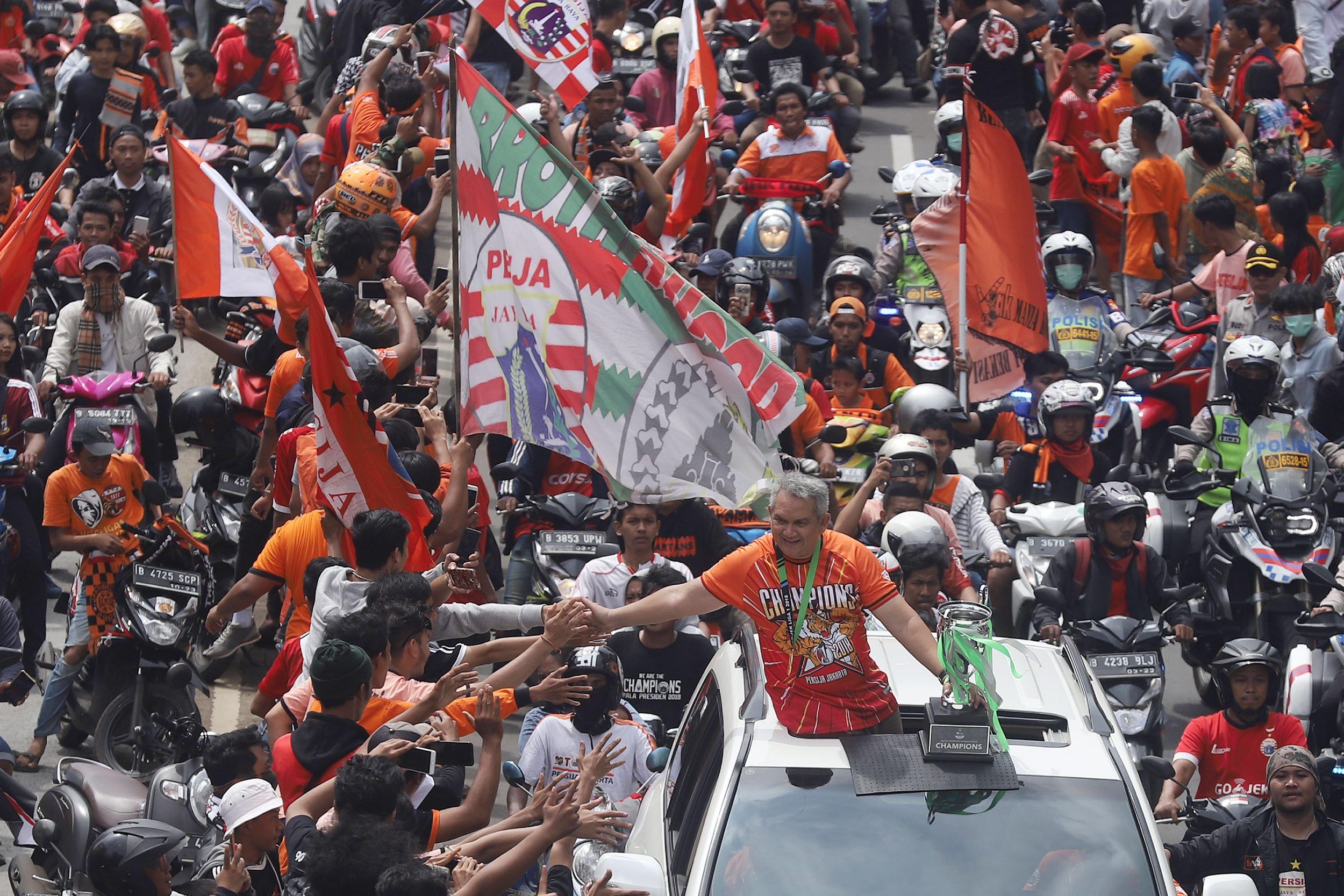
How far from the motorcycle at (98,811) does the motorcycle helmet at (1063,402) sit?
6023 millimetres

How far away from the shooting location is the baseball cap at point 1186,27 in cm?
1930

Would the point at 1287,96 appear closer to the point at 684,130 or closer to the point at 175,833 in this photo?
the point at 684,130

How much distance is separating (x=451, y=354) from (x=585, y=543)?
6999mm

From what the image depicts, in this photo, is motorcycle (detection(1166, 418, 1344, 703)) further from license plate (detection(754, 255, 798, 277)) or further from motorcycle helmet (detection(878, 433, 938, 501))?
license plate (detection(754, 255, 798, 277))

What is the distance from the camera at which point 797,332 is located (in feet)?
41.5

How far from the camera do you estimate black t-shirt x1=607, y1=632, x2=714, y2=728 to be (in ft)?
30.7

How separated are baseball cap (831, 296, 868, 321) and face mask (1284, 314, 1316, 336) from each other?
2872mm

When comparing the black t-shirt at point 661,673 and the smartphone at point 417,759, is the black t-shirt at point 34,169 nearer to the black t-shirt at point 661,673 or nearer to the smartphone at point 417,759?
the black t-shirt at point 661,673

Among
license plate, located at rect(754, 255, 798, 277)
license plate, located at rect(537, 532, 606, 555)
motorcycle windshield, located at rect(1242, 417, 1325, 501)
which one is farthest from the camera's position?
license plate, located at rect(754, 255, 798, 277)

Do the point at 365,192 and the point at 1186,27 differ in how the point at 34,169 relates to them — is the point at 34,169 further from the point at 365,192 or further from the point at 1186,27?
the point at 1186,27

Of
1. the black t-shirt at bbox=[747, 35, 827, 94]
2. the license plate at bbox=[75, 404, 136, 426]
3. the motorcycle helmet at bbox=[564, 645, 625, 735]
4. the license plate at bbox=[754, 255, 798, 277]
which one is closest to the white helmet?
the license plate at bbox=[754, 255, 798, 277]

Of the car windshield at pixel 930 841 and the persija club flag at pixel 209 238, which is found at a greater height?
the car windshield at pixel 930 841

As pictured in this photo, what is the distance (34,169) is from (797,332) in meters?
6.55

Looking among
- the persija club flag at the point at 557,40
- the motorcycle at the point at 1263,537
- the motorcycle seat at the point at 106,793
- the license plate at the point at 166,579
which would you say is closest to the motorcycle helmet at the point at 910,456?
the motorcycle at the point at 1263,537
